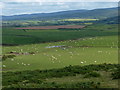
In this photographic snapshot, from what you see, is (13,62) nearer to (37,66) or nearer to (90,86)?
(37,66)

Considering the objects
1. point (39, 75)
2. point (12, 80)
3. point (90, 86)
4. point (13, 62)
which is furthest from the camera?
point (13, 62)

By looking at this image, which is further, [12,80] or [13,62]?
[13,62]

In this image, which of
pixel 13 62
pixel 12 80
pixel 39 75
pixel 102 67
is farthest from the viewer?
pixel 13 62

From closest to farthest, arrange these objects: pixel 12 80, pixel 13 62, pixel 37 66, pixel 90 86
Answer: pixel 90 86 < pixel 12 80 < pixel 37 66 < pixel 13 62

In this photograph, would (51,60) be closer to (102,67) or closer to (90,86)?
(102,67)

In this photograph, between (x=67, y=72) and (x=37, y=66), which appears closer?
(x=67, y=72)

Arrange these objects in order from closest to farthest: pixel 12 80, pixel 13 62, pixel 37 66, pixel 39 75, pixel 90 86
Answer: pixel 90 86, pixel 12 80, pixel 39 75, pixel 37 66, pixel 13 62

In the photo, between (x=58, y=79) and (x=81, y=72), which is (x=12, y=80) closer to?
(x=58, y=79)

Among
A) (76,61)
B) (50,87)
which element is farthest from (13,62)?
(50,87)

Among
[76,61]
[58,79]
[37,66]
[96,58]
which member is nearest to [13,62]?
[37,66]
